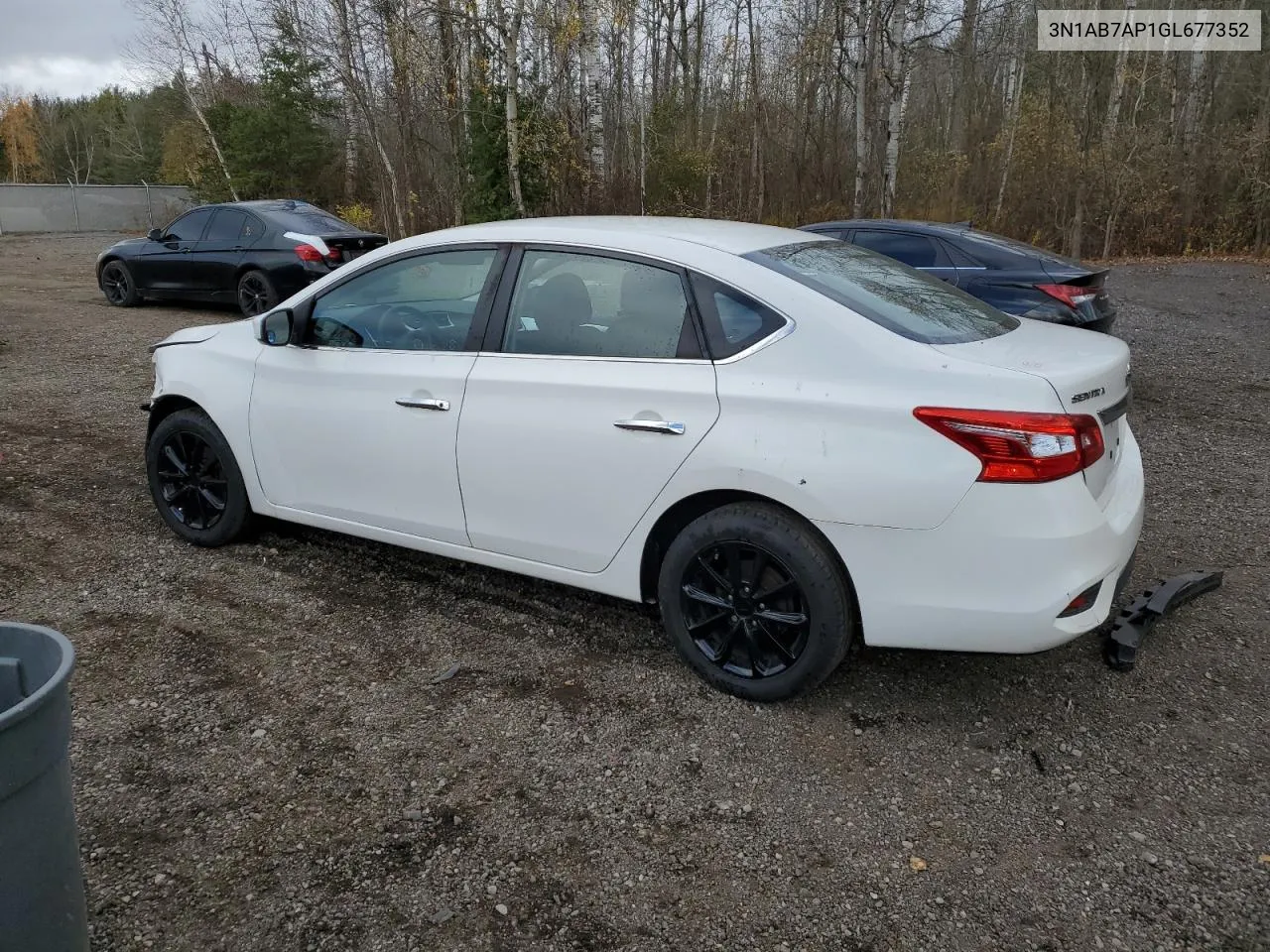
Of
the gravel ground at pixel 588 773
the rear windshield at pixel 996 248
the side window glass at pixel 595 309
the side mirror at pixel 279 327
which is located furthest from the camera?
the rear windshield at pixel 996 248

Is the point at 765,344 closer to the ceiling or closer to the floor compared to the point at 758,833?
closer to the ceiling

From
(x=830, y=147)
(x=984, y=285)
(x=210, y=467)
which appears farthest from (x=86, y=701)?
(x=830, y=147)

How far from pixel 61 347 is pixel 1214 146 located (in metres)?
21.3

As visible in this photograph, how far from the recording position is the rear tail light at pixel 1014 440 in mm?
2887

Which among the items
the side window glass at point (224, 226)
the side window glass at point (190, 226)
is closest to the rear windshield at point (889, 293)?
the side window glass at point (224, 226)

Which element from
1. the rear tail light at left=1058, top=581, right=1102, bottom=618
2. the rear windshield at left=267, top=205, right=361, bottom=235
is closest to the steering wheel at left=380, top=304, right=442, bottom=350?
the rear tail light at left=1058, top=581, right=1102, bottom=618

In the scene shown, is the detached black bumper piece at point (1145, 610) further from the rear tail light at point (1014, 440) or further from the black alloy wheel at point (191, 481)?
the black alloy wheel at point (191, 481)

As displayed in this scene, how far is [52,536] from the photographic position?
5023 millimetres

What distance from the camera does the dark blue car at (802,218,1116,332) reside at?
7.88 m

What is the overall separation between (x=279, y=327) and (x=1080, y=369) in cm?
335

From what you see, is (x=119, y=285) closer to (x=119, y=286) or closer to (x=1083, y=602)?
(x=119, y=286)

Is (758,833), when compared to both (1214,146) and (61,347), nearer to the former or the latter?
(61,347)

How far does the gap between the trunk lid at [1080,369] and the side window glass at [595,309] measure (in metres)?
0.96

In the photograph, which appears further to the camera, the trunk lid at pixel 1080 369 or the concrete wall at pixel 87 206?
the concrete wall at pixel 87 206
